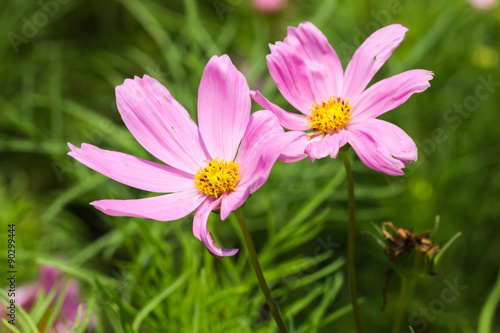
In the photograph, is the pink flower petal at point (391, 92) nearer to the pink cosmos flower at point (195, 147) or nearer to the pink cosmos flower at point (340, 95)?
the pink cosmos flower at point (340, 95)

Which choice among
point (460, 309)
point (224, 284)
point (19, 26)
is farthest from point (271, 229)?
point (19, 26)

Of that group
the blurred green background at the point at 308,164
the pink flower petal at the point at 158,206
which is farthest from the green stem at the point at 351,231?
the blurred green background at the point at 308,164

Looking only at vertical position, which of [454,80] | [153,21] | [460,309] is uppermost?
[153,21]

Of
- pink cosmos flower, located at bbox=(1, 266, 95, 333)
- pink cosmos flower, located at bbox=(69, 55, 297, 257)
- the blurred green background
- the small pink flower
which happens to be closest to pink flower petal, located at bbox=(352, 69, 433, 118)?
pink cosmos flower, located at bbox=(69, 55, 297, 257)

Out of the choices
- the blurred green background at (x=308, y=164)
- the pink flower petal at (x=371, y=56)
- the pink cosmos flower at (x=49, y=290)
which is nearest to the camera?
the pink flower petal at (x=371, y=56)

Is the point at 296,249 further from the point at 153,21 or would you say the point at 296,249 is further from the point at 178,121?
the point at 178,121
